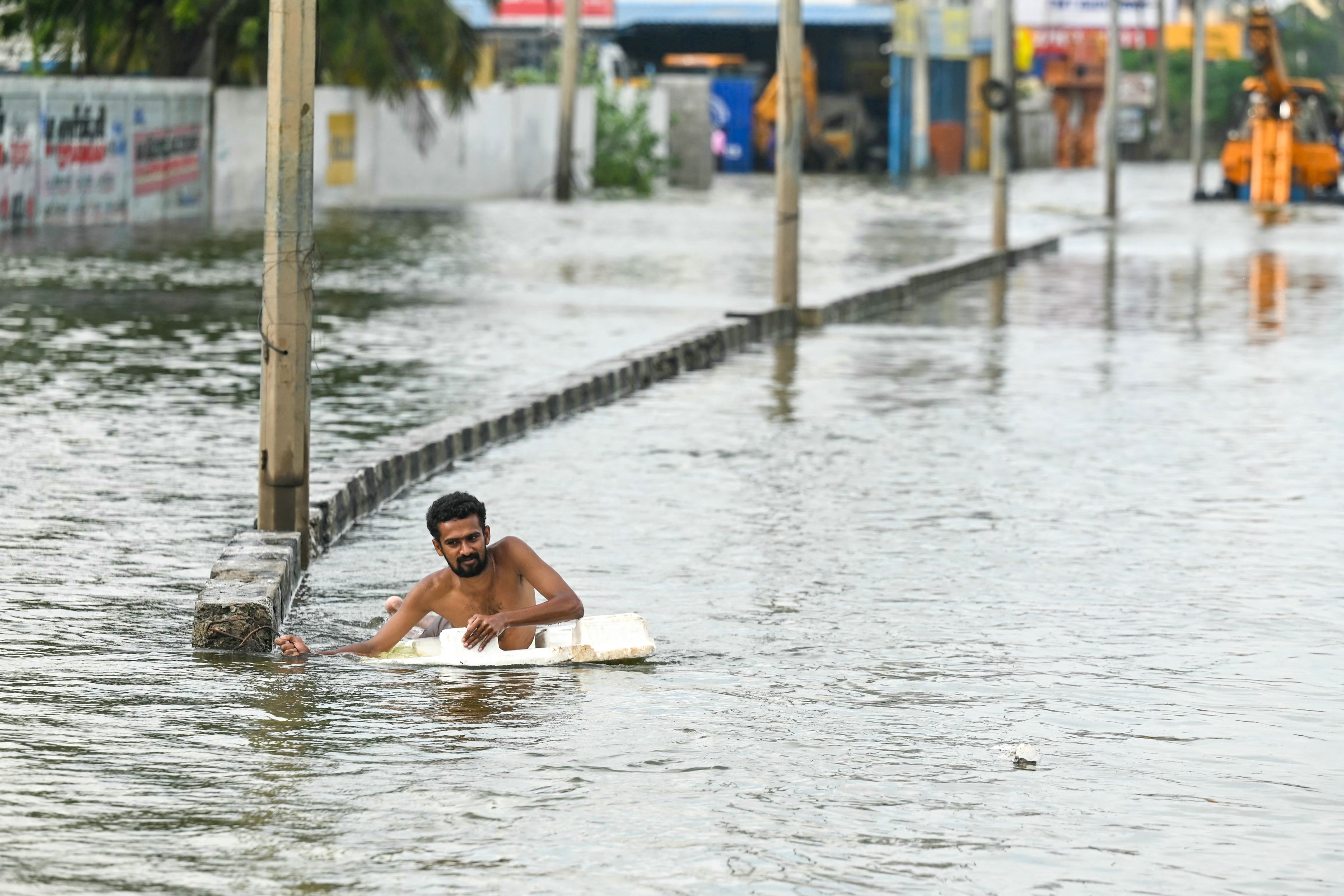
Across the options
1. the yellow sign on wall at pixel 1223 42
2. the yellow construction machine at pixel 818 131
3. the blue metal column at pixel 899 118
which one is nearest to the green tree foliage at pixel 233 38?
the yellow construction machine at pixel 818 131

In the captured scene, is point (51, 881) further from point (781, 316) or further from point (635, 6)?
point (635, 6)

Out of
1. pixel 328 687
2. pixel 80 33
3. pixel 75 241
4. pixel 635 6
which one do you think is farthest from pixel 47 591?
pixel 635 6

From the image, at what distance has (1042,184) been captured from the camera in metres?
57.9

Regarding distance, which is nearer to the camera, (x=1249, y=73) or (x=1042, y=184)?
(x=1042, y=184)

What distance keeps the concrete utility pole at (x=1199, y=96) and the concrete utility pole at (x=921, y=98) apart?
1162 cm

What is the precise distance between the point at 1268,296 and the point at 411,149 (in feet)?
65.9

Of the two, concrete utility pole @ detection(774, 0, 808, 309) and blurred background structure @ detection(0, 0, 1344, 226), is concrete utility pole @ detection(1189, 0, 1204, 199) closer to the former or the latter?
blurred background structure @ detection(0, 0, 1344, 226)

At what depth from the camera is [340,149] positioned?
1535 inches

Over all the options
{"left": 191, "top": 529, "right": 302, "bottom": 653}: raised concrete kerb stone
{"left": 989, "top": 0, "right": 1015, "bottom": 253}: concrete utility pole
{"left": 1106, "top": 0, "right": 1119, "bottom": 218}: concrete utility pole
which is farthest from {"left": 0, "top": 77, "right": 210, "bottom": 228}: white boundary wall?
{"left": 191, "top": 529, "right": 302, "bottom": 653}: raised concrete kerb stone

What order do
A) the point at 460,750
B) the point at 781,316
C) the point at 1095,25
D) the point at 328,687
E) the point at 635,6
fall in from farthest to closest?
the point at 1095,25
the point at 635,6
the point at 781,316
the point at 328,687
the point at 460,750

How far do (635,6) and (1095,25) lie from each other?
789 inches

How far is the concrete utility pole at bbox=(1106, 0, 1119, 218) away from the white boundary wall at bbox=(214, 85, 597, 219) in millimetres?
9239

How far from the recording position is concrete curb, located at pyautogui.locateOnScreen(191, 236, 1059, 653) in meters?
7.96

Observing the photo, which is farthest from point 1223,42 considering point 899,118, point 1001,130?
point 1001,130
